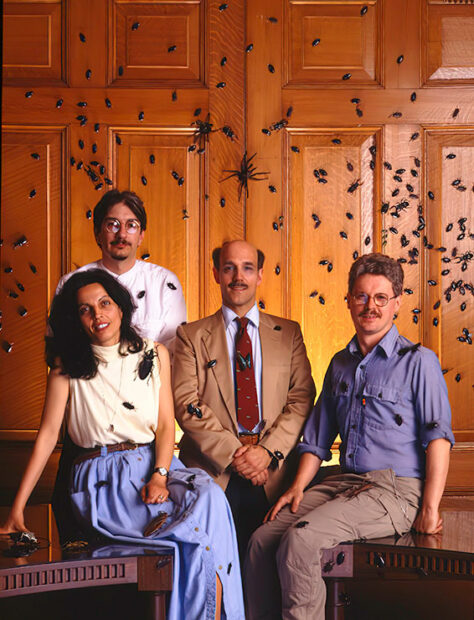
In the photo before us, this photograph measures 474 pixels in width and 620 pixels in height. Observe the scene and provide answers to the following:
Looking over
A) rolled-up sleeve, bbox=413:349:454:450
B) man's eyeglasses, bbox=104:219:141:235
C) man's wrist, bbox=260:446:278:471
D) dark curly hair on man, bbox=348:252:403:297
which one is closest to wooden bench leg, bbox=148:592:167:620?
man's wrist, bbox=260:446:278:471

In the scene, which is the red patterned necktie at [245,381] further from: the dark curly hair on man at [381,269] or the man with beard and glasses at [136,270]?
the dark curly hair on man at [381,269]

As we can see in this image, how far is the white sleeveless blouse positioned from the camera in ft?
8.84

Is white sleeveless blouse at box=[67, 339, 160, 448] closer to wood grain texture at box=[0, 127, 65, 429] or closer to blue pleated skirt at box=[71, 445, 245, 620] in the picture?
blue pleated skirt at box=[71, 445, 245, 620]

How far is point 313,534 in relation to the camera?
254 cm

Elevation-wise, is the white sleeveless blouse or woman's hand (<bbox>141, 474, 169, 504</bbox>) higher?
the white sleeveless blouse

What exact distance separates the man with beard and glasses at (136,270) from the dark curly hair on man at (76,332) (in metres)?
0.51

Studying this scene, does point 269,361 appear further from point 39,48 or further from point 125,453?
point 39,48

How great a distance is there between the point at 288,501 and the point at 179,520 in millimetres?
528

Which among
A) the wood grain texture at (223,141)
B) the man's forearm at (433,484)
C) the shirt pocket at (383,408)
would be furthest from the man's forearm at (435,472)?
the wood grain texture at (223,141)

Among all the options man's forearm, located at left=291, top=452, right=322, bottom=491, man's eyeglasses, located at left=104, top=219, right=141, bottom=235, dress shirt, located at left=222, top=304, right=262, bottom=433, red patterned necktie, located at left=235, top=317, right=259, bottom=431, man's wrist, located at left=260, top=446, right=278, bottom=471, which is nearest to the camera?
man's forearm, located at left=291, top=452, right=322, bottom=491

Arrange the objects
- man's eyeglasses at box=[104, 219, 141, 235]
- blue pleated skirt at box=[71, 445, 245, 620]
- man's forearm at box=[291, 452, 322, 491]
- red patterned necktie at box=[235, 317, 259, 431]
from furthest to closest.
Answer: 1. man's eyeglasses at box=[104, 219, 141, 235]
2. red patterned necktie at box=[235, 317, 259, 431]
3. man's forearm at box=[291, 452, 322, 491]
4. blue pleated skirt at box=[71, 445, 245, 620]

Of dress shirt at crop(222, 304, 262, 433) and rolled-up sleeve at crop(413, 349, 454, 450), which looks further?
dress shirt at crop(222, 304, 262, 433)

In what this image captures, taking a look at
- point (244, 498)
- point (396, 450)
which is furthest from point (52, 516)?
point (396, 450)

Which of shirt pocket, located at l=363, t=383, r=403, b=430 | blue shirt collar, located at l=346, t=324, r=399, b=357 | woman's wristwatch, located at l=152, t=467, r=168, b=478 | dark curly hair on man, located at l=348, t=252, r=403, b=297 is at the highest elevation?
dark curly hair on man, located at l=348, t=252, r=403, b=297
